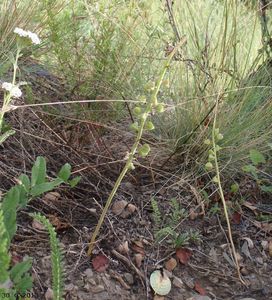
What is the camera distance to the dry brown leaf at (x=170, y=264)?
58.8 inches

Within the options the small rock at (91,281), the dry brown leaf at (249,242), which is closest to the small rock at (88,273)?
the small rock at (91,281)

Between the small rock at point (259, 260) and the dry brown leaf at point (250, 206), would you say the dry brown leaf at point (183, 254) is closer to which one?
the small rock at point (259, 260)

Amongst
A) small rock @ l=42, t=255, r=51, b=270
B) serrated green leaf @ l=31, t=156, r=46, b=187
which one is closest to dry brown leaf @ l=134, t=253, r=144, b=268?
small rock @ l=42, t=255, r=51, b=270

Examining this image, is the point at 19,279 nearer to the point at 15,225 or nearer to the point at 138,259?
the point at 15,225

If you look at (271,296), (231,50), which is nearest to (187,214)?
(271,296)

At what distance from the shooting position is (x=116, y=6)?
2164 mm

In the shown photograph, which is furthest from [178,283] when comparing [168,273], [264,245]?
[264,245]

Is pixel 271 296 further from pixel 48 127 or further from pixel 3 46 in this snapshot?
pixel 3 46

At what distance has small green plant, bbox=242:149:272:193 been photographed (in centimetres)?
172

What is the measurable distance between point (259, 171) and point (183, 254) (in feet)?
1.47

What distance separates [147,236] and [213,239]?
0.23 meters

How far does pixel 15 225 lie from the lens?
3.75 feet

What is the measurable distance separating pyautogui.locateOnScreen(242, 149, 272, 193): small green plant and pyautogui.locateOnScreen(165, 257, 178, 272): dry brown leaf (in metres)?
0.42

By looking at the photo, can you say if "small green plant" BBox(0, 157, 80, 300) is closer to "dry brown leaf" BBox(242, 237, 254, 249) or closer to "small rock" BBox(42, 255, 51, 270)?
"small rock" BBox(42, 255, 51, 270)
